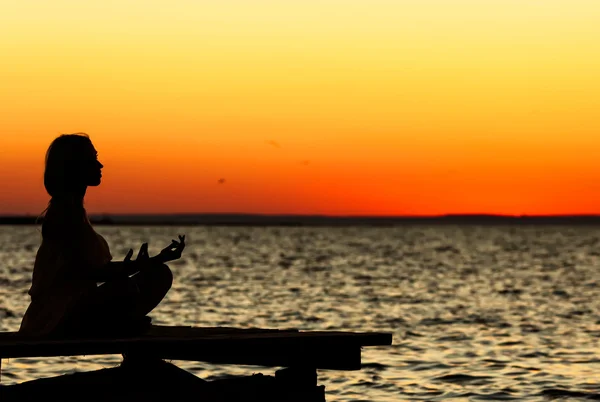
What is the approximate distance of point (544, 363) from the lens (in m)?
22.3

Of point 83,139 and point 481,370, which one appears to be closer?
point 83,139

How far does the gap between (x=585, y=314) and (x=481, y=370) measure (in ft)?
52.0

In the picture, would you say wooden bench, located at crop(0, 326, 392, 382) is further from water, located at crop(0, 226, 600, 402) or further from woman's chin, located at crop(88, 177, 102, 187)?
water, located at crop(0, 226, 600, 402)

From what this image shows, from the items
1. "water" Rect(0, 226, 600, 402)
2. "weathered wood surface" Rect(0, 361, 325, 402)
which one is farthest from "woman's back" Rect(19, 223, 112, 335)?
"water" Rect(0, 226, 600, 402)

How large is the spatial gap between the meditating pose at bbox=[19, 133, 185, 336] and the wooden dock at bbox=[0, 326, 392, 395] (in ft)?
0.83

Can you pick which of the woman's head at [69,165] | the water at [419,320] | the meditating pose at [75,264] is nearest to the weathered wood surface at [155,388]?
the meditating pose at [75,264]

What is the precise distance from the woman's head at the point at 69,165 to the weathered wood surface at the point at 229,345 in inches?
48.1

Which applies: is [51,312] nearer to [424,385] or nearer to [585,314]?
[424,385]

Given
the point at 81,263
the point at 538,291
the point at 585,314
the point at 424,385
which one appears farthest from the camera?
the point at 538,291

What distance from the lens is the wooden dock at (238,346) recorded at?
8750 mm

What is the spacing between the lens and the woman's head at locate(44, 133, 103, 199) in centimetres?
911

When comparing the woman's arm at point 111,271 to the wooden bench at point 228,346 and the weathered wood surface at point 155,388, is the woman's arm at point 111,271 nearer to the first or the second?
the wooden bench at point 228,346

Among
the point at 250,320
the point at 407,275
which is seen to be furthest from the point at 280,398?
the point at 407,275

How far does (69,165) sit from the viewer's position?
360 inches
